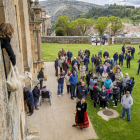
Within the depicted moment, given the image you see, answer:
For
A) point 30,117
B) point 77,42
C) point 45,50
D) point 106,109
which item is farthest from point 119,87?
point 77,42

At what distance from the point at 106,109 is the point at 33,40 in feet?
23.9

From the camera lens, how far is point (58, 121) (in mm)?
8055

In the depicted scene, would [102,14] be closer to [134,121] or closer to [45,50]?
[45,50]

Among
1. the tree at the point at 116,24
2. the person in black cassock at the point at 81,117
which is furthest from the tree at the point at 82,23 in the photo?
the person in black cassock at the point at 81,117

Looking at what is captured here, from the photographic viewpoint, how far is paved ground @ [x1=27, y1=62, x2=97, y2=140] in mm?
7148

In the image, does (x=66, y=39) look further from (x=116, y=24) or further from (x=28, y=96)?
(x=28, y=96)

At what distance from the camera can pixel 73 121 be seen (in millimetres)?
8078

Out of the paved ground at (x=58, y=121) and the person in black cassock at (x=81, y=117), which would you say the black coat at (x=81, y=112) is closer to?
the person in black cassock at (x=81, y=117)

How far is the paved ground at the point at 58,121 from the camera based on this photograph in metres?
7.15

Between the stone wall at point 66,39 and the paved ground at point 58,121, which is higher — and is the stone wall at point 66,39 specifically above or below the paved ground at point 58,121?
above

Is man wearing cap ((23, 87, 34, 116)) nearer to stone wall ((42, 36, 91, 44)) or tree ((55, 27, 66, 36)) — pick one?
stone wall ((42, 36, 91, 44))

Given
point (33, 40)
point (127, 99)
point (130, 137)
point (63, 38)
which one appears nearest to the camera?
point (130, 137)

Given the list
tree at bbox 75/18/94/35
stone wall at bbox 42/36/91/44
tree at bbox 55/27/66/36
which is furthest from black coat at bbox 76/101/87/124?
tree at bbox 75/18/94/35

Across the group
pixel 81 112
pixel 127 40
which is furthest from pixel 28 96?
pixel 127 40
